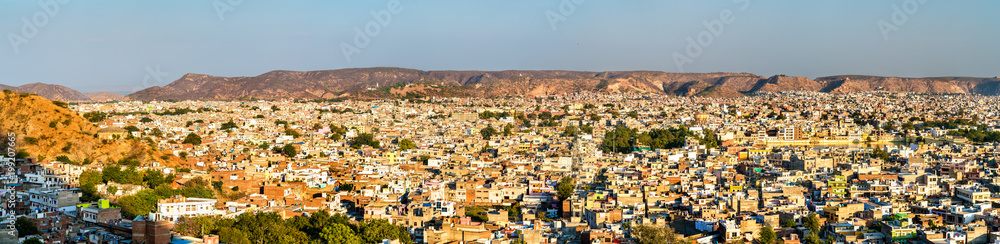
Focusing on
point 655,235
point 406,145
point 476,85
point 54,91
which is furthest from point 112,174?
point 476,85

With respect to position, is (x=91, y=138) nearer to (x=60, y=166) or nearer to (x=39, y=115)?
(x=39, y=115)

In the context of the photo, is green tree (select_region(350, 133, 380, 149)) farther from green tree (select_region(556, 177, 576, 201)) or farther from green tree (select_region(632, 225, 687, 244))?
green tree (select_region(632, 225, 687, 244))

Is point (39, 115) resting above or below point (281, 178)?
above

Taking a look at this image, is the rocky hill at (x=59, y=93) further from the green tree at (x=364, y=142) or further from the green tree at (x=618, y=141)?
the green tree at (x=618, y=141)

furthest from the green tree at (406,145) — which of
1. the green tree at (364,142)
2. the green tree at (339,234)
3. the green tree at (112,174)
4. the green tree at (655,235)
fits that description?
the green tree at (655,235)

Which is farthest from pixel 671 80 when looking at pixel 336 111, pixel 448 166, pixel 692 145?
pixel 448 166

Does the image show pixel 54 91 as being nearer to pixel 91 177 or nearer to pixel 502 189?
pixel 91 177
